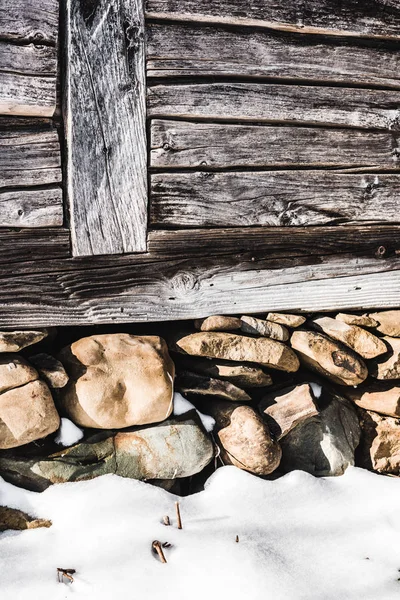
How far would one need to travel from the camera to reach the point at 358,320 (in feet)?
12.5

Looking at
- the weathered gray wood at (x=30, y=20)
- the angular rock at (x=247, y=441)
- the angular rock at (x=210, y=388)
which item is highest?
the weathered gray wood at (x=30, y=20)

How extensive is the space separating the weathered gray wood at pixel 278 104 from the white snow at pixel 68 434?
1.64 metres

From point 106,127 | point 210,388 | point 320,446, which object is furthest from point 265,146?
point 320,446

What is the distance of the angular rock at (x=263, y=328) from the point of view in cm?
365

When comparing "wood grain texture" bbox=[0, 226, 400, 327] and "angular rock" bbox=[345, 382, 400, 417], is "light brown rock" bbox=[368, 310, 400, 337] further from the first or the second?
"angular rock" bbox=[345, 382, 400, 417]

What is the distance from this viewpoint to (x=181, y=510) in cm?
318

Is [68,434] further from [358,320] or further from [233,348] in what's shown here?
[358,320]

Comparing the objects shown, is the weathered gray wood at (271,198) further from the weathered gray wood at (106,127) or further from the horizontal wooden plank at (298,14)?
the horizontal wooden plank at (298,14)

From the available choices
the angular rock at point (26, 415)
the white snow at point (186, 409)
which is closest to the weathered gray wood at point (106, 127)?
the angular rock at point (26, 415)

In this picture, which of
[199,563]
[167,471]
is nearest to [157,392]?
[167,471]

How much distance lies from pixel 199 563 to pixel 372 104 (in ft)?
8.30

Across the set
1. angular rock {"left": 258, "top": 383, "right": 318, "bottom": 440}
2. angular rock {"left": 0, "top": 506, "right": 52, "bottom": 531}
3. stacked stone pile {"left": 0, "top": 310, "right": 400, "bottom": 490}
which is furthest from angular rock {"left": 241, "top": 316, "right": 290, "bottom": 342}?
angular rock {"left": 0, "top": 506, "right": 52, "bottom": 531}

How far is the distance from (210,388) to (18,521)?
1179 mm

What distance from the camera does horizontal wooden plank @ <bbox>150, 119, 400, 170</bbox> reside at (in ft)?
10.9
